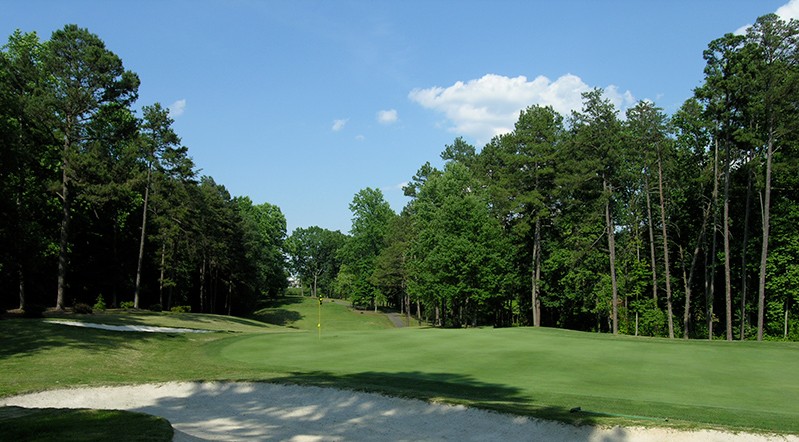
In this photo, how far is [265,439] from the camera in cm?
805

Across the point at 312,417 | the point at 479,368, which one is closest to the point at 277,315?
the point at 479,368

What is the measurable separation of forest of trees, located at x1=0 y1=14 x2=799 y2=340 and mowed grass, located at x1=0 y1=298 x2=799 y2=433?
10416mm

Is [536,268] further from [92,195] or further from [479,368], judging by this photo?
[92,195]

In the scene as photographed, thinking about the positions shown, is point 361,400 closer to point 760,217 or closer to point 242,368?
point 242,368

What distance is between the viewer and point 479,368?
16031mm

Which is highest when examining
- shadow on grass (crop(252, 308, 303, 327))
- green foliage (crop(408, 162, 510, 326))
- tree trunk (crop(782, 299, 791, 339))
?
green foliage (crop(408, 162, 510, 326))

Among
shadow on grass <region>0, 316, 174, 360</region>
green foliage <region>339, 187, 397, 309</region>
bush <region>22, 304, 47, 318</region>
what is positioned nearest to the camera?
shadow on grass <region>0, 316, 174, 360</region>

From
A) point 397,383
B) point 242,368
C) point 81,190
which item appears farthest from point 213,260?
point 397,383

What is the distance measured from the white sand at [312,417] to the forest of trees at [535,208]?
16.8 meters

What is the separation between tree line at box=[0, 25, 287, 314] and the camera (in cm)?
2753

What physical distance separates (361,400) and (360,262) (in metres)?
61.0

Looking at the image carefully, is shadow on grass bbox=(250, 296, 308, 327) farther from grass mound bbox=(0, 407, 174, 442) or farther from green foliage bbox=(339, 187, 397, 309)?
grass mound bbox=(0, 407, 174, 442)

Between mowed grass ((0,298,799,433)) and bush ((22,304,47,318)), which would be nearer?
mowed grass ((0,298,799,433))

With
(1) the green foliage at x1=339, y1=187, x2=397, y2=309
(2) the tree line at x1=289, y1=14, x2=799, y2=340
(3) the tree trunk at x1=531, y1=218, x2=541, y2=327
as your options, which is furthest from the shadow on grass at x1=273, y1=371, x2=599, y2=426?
(1) the green foliage at x1=339, y1=187, x2=397, y2=309
